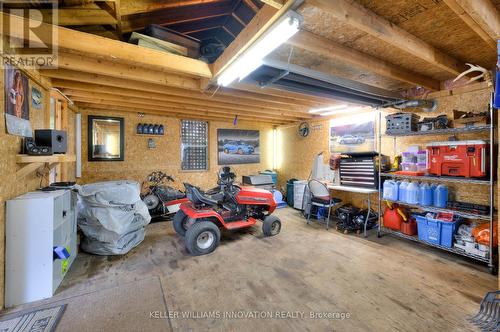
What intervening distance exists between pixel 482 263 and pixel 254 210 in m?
3.17

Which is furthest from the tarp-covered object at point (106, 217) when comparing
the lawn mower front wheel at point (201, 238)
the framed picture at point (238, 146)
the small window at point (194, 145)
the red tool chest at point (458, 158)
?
the red tool chest at point (458, 158)

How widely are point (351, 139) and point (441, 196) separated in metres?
1.94

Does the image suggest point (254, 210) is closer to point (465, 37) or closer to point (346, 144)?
point (346, 144)

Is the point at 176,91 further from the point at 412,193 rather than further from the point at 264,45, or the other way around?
the point at 412,193

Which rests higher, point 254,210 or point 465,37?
point 465,37

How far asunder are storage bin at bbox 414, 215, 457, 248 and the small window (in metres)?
4.75

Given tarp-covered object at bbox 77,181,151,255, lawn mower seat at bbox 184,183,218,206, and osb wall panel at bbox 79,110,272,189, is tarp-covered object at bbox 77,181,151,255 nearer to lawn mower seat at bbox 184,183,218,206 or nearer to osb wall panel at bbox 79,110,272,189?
lawn mower seat at bbox 184,183,218,206

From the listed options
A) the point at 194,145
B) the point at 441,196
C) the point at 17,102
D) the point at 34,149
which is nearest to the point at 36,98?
the point at 17,102

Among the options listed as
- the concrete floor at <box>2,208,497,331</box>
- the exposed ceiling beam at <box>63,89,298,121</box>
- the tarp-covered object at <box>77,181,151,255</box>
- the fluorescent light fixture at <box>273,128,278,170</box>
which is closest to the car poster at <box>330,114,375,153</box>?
the concrete floor at <box>2,208,497,331</box>

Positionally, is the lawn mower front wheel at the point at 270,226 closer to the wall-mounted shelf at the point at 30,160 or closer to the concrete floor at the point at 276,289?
the concrete floor at the point at 276,289

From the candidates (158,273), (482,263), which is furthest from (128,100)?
(482,263)

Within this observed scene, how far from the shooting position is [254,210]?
382cm

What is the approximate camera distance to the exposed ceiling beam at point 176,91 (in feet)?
8.98
